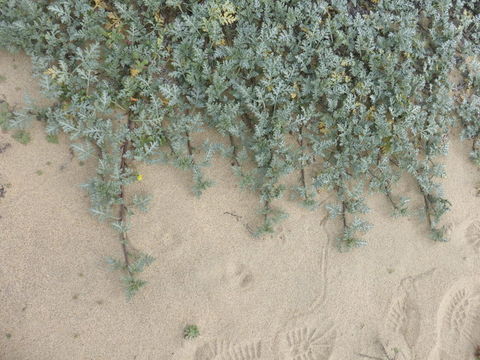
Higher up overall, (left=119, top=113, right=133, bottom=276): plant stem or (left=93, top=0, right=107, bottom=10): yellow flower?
(left=93, top=0, right=107, bottom=10): yellow flower

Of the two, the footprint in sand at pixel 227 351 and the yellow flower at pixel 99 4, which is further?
the yellow flower at pixel 99 4

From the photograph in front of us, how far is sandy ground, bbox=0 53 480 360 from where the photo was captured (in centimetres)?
315

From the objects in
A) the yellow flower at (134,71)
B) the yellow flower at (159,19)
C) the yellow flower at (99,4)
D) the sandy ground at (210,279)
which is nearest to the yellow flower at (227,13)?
the yellow flower at (159,19)

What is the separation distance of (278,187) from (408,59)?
1564 mm

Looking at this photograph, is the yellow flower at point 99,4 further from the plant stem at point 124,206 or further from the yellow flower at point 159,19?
the plant stem at point 124,206

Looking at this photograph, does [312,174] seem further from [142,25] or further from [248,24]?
[142,25]

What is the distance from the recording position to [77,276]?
10.5ft

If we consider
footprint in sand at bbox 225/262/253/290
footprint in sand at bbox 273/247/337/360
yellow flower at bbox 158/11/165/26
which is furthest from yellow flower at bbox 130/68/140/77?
footprint in sand at bbox 273/247/337/360

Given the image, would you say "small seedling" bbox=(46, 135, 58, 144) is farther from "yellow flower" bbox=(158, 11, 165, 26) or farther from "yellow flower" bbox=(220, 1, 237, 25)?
"yellow flower" bbox=(220, 1, 237, 25)

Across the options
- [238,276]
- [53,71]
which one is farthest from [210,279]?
[53,71]

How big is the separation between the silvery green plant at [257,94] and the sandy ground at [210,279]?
16 centimetres

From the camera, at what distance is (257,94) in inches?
129

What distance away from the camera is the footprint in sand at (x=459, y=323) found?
355 cm

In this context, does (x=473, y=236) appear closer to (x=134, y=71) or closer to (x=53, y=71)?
(x=134, y=71)
